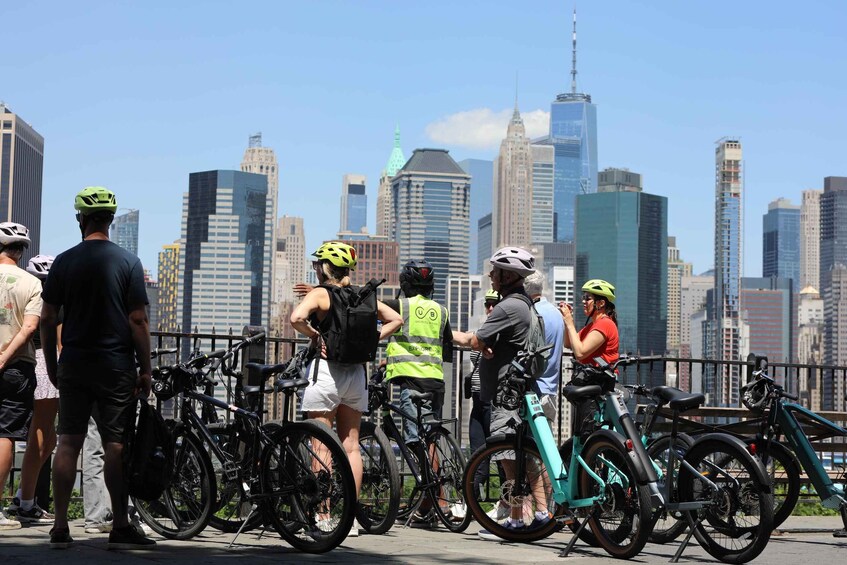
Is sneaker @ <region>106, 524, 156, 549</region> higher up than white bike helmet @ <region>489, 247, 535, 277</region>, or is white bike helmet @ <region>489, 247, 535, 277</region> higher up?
white bike helmet @ <region>489, 247, 535, 277</region>

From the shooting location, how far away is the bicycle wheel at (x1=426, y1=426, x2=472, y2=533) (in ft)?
31.7

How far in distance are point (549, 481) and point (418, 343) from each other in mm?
1714

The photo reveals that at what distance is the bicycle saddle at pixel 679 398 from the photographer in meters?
8.16

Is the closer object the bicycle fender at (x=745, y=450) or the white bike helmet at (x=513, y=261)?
the bicycle fender at (x=745, y=450)

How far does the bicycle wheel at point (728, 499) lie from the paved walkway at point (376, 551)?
208 millimetres

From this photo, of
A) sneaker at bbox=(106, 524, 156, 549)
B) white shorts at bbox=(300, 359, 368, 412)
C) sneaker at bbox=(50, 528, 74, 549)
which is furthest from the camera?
white shorts at bbox=(300, 359, 368, 412)

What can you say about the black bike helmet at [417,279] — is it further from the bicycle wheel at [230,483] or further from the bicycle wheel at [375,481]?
the bicycle wheel at [230,483]

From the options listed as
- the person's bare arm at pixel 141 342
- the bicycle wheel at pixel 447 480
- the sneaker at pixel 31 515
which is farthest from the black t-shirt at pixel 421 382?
the sneaker at pixel 31 515

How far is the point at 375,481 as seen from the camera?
9164mm

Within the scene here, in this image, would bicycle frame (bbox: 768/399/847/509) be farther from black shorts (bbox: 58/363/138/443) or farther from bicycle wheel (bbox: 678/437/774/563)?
black shorts (bbox: 58/363/138/443)

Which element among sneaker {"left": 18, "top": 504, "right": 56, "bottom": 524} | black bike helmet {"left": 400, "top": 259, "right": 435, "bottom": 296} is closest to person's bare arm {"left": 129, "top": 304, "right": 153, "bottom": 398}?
sneaker {"left": 18, "top": 504, "right": 56, "bottom": 524}

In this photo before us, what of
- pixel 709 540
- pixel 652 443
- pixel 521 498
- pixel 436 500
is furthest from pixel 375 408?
pixel 709 540

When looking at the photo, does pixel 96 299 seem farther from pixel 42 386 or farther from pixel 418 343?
pixel 418 343

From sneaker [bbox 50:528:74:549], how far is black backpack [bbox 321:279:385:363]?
1916 mm
